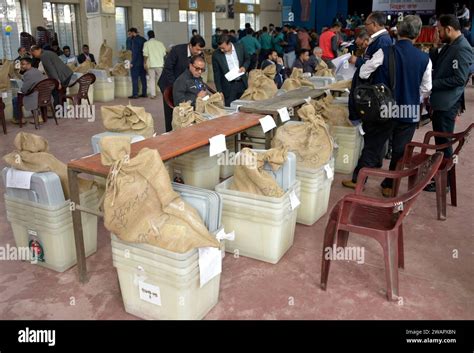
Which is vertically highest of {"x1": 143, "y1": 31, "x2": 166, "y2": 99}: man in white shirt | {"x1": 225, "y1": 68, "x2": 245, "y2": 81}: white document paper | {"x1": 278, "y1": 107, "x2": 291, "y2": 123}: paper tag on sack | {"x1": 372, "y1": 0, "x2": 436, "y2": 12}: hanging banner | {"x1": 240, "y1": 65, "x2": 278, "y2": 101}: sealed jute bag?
{"x1": 372, "y1": 0, "x2": 436, "y2": 12}: hanging banner

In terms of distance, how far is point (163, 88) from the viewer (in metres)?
A: 4.73

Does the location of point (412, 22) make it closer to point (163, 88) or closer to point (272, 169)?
point (272, 169)

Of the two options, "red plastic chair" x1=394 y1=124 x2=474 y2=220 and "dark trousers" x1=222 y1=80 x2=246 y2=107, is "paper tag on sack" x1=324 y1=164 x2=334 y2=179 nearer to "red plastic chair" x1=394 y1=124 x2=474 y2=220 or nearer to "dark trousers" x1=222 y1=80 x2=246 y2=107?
"red plastic chair" x1=394 y1=124 x2=474 y2=220

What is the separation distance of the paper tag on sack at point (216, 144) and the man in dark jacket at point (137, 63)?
20.6 ft

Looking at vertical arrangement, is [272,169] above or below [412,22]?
below

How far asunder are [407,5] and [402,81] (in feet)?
46.5

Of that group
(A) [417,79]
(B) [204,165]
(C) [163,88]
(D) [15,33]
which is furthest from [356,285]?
(D) [15,33]

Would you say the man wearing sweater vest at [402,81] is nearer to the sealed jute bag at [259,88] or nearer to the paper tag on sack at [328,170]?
the paper tag on sack at [328,170]

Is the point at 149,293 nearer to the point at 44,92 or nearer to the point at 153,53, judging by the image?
the point at 44,92

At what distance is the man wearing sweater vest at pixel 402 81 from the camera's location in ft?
10.8

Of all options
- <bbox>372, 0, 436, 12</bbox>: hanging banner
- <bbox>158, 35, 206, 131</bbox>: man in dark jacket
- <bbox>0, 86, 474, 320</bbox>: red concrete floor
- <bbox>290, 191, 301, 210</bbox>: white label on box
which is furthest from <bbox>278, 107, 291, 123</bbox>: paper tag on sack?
<bbox>372, 0, 436, 12</bbox>: hanging banner

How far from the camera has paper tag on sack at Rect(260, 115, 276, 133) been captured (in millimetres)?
3304

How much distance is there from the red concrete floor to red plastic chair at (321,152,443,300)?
12 cm

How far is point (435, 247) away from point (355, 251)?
518mm
